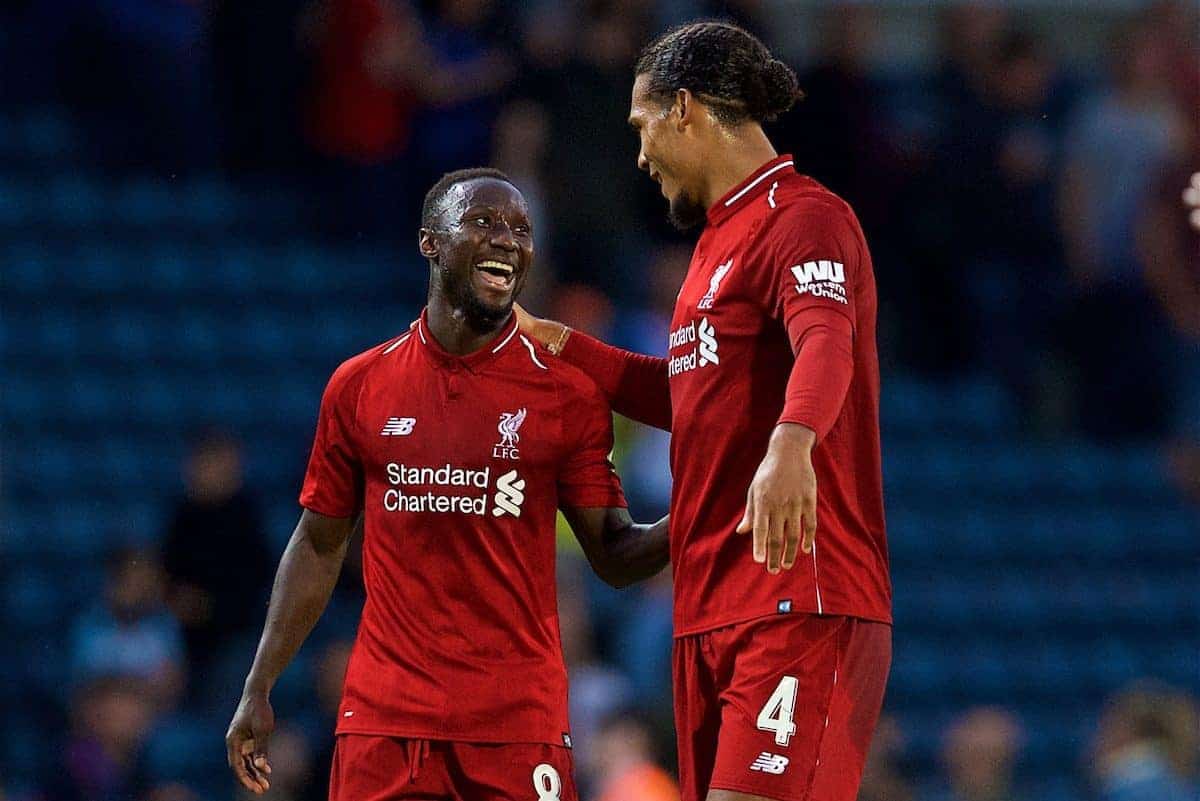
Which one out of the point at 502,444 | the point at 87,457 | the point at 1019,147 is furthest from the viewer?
the point at 1019,147

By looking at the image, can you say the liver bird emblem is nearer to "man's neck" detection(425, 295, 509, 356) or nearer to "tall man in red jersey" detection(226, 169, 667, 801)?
"tall man in red jersey" detection(226, 169, 667, 801)

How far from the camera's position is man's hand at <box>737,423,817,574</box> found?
4457 millimetres

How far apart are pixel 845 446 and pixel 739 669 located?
59cm

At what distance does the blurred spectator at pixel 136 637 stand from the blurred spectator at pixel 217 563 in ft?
0.33

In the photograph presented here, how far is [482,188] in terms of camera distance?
578 centimetres

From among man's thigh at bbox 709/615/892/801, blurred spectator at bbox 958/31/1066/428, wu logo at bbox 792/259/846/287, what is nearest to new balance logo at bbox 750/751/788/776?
man's thigh at bbox 709/615/892/801

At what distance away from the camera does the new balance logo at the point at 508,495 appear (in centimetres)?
565

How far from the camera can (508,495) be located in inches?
223

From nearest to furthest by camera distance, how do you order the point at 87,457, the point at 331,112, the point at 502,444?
the point at 502,444
the point at 87,457
the point at 331,112

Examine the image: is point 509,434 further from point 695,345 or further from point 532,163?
point 532,163

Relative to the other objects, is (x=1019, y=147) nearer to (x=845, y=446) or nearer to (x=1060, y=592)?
(x=1060, y=592)

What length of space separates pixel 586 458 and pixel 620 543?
258 millimetres

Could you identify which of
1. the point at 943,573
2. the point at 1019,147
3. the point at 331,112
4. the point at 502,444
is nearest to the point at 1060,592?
the point at 943,573

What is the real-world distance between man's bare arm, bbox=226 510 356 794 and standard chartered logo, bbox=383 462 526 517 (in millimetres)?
313
